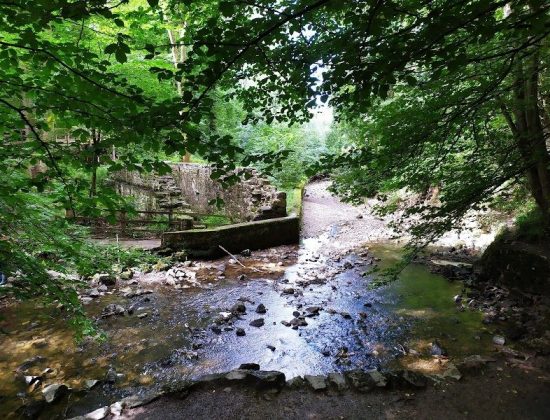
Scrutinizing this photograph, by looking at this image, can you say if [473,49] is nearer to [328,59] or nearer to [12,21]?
[328,59]

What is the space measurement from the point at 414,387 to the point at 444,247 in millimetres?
7625

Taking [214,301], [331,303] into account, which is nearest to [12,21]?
[214,301]

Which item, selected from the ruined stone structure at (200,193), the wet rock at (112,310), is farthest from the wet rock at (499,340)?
the ruined stone structure at (200,193)

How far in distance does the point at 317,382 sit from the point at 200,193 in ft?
42.6

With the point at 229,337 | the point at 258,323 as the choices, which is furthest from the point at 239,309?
the point at 229,337

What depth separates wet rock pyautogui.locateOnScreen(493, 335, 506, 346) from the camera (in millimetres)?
5121

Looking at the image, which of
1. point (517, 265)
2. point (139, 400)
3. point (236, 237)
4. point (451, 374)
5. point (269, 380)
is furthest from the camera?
point (236, 237)

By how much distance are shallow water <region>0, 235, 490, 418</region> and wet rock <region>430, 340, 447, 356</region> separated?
92 millimetres

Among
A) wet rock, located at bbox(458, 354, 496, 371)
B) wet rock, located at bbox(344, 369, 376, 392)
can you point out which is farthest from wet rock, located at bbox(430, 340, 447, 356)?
wet rock, located at bbox(344, 369, 376, 392)

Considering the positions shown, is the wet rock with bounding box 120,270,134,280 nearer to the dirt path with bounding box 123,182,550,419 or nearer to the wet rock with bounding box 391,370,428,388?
the dirt path with bounding box 123,182,550,419

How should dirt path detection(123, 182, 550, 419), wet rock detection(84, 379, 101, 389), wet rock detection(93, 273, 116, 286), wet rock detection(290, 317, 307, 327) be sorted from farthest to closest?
wet rock detection(93, 273, 116, 286), wet rock detection(290, 317, 307, 327), wet rock detection(84, 379, 101, 389), dirt path detection(123, 182, 550, 419)

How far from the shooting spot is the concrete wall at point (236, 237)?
9.72 metres

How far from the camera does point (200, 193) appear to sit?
52.6ft

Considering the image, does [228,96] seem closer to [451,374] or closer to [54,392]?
[54,392]
